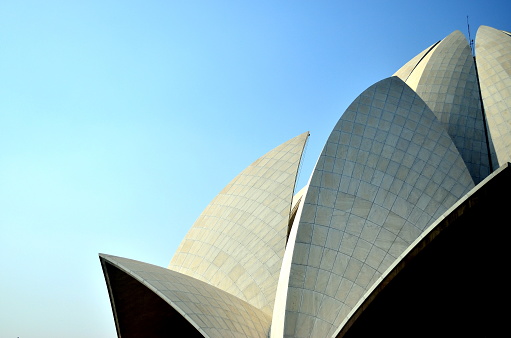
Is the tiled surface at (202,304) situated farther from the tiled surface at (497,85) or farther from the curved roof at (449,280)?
the tiled surface at (497,85)

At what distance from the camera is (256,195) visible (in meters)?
21.8

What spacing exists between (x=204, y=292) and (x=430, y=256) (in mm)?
6426

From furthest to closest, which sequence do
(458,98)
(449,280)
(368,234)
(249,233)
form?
(458,98), (249,233), (368,234), (449,280)

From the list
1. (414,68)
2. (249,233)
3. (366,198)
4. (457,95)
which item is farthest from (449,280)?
(414,68)

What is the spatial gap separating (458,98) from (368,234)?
9387 mm

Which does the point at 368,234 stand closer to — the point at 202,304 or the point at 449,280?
the point at 449,280

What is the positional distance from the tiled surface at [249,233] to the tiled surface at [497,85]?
7287 mm

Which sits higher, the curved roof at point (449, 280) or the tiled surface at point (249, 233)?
the tiled surface at point (249, 233)

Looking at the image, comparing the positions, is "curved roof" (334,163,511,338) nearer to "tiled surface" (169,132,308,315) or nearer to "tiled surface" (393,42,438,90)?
"tiled surface" (169,132,308,315)

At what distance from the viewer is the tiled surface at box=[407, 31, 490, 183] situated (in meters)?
20.5

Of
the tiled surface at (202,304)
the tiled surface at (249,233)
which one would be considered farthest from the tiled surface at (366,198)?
the tiled surface at (249,233)

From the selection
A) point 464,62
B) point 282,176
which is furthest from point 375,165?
point 464,62

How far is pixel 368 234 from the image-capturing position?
1547cm

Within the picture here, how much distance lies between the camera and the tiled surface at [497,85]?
19625 mm
